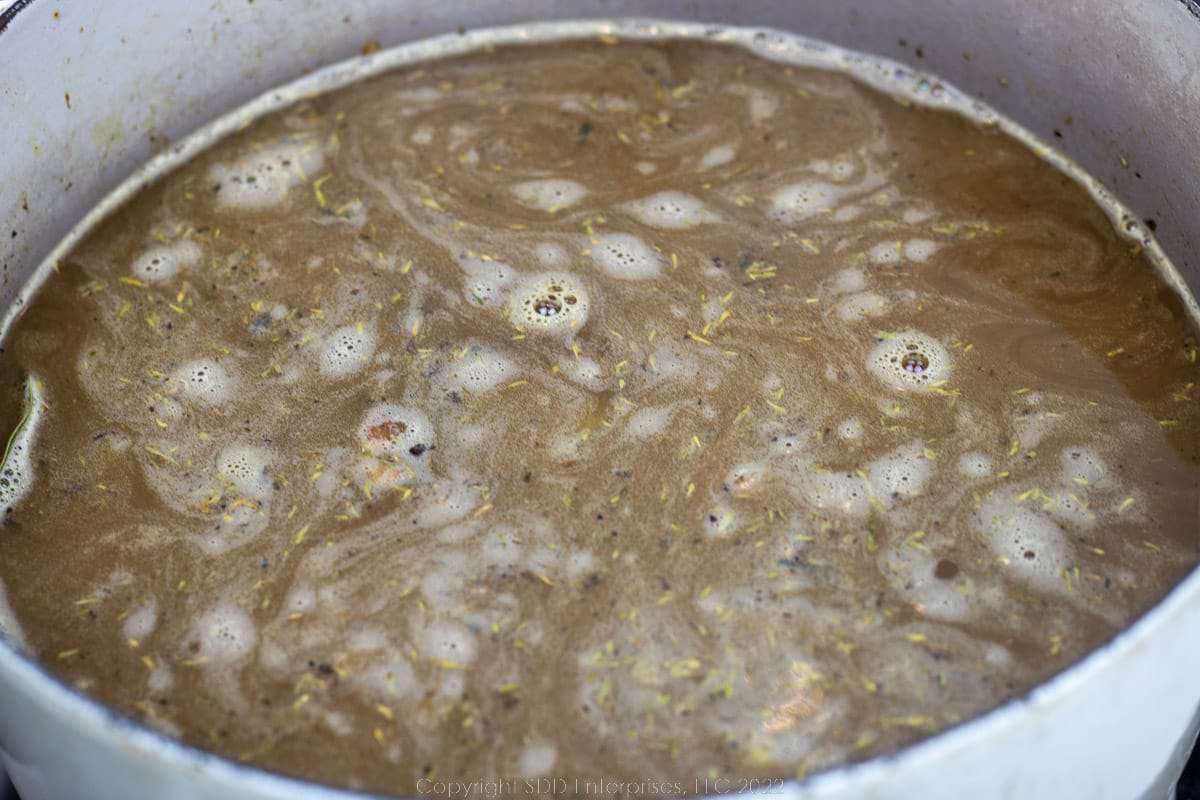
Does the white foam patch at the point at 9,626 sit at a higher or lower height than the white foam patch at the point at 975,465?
lower

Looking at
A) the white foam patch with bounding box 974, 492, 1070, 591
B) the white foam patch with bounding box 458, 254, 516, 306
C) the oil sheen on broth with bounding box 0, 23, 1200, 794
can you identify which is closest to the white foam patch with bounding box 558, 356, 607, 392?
the oil sheen on broth with bounding box 0, 23, 1200, 794

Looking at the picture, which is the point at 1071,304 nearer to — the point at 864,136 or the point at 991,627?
the point at 864,136

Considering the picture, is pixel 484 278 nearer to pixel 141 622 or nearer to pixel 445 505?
pixel 445 505

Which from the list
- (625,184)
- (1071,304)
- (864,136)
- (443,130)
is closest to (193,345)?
(443,130)

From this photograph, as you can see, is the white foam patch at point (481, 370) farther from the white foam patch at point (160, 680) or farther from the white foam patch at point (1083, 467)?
the white foam patch at point (1083, 467)

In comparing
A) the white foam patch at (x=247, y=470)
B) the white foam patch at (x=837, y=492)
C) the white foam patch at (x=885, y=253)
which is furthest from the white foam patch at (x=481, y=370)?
the white foam patch at (x=885, y=253)

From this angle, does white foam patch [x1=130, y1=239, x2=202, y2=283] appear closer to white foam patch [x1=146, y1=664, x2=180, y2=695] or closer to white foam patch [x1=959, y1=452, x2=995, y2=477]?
white foam patch [x1=146, y1=664, x2=180, y2=695]
